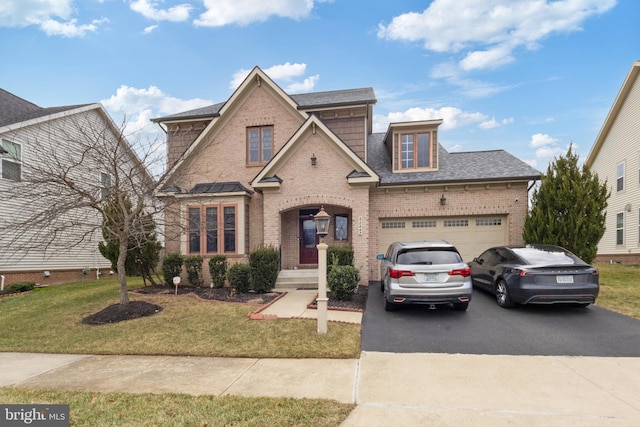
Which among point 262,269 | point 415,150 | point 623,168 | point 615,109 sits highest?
point 615,109

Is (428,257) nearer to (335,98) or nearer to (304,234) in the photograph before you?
(304,234)

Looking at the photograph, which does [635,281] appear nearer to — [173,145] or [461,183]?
[461,183]

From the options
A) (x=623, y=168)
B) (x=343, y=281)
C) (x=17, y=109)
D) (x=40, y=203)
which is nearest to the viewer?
(x=343, y=281)

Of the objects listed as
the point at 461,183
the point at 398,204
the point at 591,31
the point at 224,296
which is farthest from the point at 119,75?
the point at 591,31

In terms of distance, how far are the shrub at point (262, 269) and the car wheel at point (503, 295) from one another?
6838 mm

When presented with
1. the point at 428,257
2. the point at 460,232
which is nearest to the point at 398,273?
the point at 428,257

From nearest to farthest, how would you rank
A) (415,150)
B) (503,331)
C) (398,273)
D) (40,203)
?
1. (503,331)
2. (398,273)
3. (40,203)
4. (415,150)

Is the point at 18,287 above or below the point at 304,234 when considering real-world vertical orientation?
below

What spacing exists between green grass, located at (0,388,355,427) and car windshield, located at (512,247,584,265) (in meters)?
6.51

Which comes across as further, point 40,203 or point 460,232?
point 460,232

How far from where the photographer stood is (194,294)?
34.4 ft

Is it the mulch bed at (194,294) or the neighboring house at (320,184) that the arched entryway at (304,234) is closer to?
the neighboring house at (320,184)

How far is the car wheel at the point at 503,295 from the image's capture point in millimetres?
8109

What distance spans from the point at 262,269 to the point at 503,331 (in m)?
7.13
